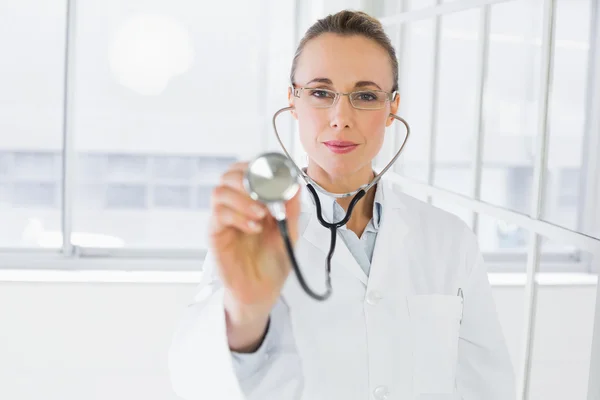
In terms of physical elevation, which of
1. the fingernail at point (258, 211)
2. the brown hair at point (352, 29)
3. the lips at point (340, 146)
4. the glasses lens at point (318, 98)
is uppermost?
the brown hair at point (352, 29)

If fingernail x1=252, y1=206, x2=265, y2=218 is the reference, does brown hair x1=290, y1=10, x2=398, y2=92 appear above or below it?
above

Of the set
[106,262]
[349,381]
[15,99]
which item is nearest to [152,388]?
[106,262]

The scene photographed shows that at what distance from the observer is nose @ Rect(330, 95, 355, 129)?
94 centimetres

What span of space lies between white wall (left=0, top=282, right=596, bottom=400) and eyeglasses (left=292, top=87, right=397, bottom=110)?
1.54m

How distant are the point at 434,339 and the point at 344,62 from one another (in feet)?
1.51

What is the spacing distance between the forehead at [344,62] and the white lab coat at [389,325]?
0.22 meters

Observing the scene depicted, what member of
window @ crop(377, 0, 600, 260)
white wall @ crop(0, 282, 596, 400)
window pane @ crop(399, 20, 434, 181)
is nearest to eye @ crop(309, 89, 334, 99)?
window @ crop(377, 0, 600, 260)

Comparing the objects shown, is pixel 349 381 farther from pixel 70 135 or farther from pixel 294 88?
pixel 70 135

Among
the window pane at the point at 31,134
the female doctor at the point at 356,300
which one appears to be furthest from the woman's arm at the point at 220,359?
the window pane at the point at 31,134

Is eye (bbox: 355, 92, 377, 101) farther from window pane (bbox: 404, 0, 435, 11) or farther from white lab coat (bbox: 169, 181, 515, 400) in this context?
window pane (bbox: 404, 0, 435, 11)

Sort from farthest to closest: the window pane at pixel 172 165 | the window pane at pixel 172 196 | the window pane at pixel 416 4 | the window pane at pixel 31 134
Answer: the window pane at pixel 172 196 → the window pane at pixel 172 165 → the window pane at pixel 31 134 → the window pane at pixel 416 4

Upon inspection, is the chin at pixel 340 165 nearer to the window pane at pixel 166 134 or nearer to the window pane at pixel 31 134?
the window pane at pixel 31 134

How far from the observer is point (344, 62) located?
98 cm

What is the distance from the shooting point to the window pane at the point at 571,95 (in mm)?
1015
